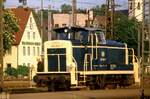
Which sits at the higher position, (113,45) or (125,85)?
(113,45)

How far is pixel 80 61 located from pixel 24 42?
6639 centimetres

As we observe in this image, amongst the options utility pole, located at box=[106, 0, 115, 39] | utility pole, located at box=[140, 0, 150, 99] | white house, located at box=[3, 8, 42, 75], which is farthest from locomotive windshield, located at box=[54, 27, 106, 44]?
white house, located at box=[3, 8, 42, 75]

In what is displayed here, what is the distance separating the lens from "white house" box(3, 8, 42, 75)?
94.0 m

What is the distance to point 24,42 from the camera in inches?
3814

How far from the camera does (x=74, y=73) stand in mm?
30000

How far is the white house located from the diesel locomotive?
6014cm

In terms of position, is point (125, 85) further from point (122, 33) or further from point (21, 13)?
point (21, 13)

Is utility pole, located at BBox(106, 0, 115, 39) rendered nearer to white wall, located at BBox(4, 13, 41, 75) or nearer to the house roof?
white wall, located at BBox(4, 13, 41, 75)

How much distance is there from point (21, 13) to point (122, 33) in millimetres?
24391

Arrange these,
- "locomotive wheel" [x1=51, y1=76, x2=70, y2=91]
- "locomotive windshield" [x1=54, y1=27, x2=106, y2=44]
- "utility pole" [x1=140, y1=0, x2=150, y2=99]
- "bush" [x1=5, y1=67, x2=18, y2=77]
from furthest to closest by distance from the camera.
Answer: "bush" [x1=5, y1=67, x2=18, y2=77] → "locomotive windshield" [x1=54, y1=27, x2=106, y2=44] → "locomotive wheel" [x1=51, y1=76, x2=70, y2=91] → "utility pole" [x1=140, y1=0, x2=150, y2=99]

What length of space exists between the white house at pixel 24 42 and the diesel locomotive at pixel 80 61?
6014cm

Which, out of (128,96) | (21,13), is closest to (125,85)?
(128,96)

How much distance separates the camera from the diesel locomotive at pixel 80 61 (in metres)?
30.3

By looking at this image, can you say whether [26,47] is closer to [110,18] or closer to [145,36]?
[110,18]
